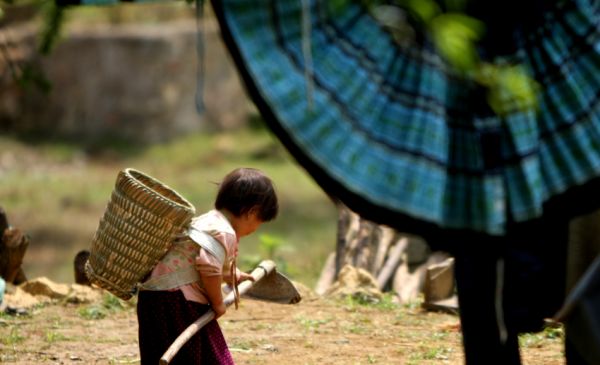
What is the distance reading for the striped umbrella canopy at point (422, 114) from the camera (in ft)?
11.8

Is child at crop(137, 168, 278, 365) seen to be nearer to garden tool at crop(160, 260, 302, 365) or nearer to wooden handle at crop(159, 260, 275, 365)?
wooden handle at crop(159, 260, 275, 365)

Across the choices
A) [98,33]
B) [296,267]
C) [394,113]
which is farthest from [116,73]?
[394,113]

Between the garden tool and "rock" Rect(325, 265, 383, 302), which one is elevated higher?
the garden tool

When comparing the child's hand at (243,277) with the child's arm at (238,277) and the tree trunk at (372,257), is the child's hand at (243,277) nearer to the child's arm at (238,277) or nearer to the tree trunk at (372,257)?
the child's arm at (238,277)

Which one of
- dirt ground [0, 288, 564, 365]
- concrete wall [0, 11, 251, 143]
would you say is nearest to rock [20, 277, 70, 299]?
dirt ground [0, 288, 564, 365]

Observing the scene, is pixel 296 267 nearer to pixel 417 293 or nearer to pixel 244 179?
pixel 417 293

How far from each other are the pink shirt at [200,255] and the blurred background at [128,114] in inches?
339

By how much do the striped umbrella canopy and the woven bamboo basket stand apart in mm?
1203

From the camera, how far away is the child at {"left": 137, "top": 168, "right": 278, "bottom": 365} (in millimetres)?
4758

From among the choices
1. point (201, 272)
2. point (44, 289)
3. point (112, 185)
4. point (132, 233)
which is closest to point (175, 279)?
point (201, 272)

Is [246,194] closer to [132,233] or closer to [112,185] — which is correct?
[132,233]

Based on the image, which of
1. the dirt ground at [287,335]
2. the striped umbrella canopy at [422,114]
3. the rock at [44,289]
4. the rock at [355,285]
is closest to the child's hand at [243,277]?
the dirt ground at [287,335]

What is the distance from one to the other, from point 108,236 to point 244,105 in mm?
12149

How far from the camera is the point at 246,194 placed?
4840 mm
